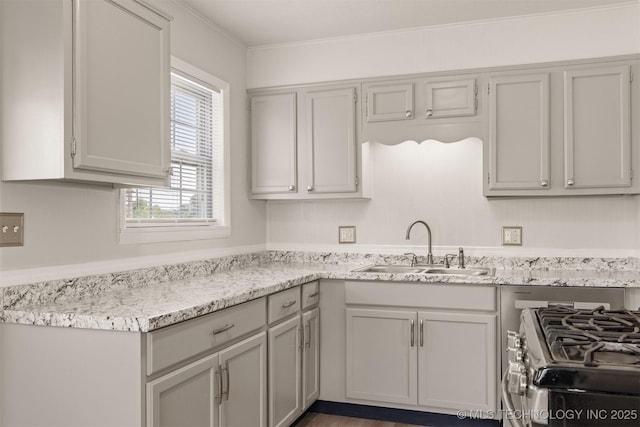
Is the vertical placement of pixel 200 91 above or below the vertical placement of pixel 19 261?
above

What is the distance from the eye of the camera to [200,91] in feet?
11.1

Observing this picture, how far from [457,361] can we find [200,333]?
163cm

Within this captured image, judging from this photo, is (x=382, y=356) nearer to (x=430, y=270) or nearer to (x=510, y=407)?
(x=430, y=270)

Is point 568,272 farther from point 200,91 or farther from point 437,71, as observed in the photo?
point 200,91

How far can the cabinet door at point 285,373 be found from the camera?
2.70m

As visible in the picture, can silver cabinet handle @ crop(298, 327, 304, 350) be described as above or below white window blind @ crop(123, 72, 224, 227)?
below

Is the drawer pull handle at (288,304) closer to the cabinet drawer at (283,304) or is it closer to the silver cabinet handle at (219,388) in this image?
the cabinet drawer at (283,304)

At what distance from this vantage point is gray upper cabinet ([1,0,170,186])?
6.14ft

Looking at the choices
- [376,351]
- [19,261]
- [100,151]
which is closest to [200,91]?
[100,151]

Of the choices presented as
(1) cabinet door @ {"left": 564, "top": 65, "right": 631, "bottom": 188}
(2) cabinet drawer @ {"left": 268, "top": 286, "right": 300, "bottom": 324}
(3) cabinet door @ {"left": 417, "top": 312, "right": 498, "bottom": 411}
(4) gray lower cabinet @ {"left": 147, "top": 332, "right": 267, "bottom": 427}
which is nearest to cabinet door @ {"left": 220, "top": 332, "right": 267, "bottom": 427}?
(4) gray lower cabinet @ {"left": 147, "top": 332, "right": 267, "bottom": 427}

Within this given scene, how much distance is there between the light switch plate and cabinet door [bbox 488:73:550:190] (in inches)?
40.7

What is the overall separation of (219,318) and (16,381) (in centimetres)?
75

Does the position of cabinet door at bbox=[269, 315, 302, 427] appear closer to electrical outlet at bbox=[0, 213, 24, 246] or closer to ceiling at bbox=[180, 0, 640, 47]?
electrical outlet at bbox=[0, 213, 24, 246]

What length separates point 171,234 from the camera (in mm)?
2963
